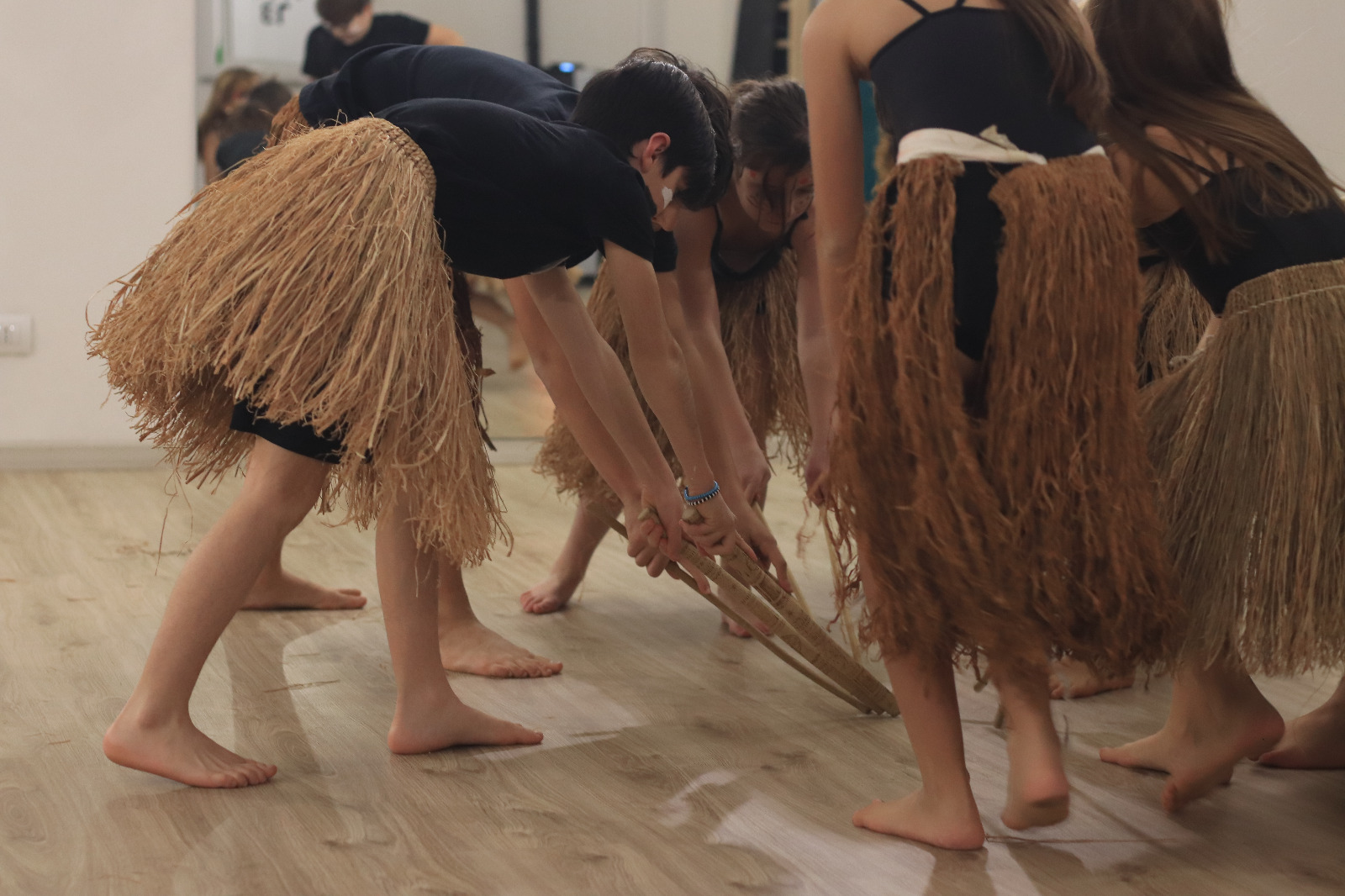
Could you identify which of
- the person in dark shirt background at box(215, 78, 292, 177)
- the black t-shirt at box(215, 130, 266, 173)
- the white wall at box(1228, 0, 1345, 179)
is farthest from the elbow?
the person in dark shirt background at box(215, 78, 292, 177)

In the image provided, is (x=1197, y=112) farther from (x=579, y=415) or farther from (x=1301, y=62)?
(x=1301, y=62)

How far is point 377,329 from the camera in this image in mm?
1478

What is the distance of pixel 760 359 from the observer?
94.4 inches

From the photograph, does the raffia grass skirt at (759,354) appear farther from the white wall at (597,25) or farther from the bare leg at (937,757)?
the white wall at (597,25)

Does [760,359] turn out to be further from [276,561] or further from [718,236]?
[276,561]

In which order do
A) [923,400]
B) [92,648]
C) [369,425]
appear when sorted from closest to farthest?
1. [923,400]
2. [369,425]
3. [92,648]

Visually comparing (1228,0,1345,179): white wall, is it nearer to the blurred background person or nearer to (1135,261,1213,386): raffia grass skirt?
(1135,261,1213,386): raffia grass skirt

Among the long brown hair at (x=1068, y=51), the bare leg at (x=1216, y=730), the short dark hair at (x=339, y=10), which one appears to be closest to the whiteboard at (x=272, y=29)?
the short dark hair at (x=339, y=10)

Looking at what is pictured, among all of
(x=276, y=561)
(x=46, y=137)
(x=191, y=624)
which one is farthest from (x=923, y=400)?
(x=46, y=137)

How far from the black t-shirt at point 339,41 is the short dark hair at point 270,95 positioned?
0.31ft

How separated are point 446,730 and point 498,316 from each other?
8.13 feet

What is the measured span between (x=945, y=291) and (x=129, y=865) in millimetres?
1008

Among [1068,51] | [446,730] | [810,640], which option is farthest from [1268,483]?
[446,730]

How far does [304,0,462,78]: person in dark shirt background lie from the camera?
3.78 metres
